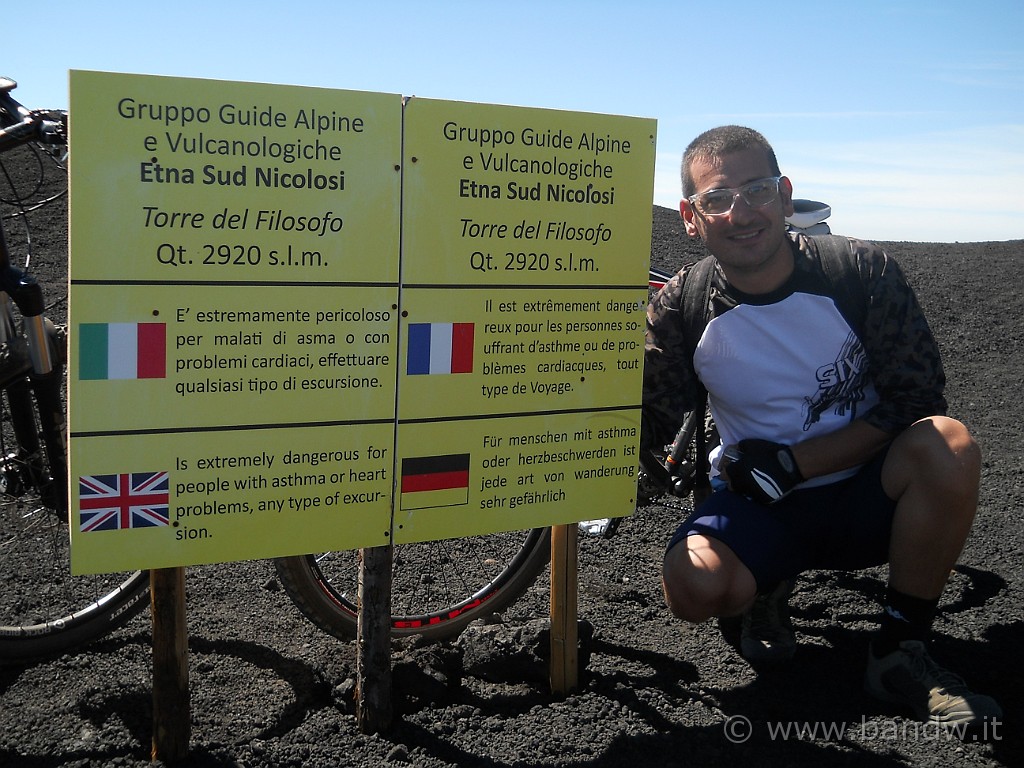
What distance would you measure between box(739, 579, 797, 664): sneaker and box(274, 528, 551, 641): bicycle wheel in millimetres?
816

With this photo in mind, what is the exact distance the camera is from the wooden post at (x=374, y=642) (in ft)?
8.57

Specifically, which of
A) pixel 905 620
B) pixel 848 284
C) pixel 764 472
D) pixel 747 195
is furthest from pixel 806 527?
pixel 747 195

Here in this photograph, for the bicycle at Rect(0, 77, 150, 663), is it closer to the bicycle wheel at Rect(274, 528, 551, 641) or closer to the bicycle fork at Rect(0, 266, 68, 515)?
the bicycle fork at Rect(0, 266, 68, 515)

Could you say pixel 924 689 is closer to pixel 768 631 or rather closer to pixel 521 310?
pixel 768 631

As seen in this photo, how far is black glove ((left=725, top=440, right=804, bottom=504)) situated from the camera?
2.88m

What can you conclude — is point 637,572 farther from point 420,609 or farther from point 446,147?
point 446,147

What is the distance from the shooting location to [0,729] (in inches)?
106

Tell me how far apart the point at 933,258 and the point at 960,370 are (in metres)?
5.17

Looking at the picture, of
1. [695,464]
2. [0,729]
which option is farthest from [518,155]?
[0,729]

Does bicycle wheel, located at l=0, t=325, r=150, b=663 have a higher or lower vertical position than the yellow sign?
lower

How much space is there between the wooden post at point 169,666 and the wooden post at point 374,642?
496 millimetres

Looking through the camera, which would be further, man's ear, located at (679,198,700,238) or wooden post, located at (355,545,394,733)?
man's ear, located at (679,198,700,238)

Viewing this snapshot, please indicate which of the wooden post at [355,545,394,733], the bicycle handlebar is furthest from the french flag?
the bicycle handlebar

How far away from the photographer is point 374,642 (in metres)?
2.63
